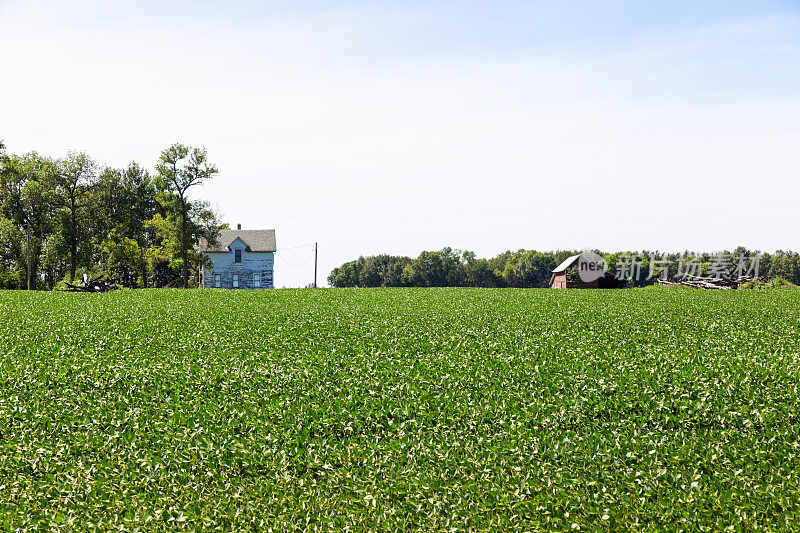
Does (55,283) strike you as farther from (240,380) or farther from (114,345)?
(240,380)

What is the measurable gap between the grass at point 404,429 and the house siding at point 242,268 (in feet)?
133

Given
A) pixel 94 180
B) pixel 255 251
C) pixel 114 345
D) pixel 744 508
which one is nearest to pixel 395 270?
pixel 255 251

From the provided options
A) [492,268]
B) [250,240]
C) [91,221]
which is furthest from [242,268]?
[492,268]

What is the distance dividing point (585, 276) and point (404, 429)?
150 feet

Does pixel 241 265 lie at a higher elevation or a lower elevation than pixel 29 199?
lower

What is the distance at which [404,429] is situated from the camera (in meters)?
Answer: 9.08

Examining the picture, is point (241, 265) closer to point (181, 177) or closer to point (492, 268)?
point (181, 177)

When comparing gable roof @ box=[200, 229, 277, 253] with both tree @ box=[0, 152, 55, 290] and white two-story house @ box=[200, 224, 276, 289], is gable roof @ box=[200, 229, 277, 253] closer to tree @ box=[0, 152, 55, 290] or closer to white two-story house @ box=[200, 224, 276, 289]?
white two-story house @ box=[200, 224, 276, 289]

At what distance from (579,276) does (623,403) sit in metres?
44.3

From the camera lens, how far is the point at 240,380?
37.2ft

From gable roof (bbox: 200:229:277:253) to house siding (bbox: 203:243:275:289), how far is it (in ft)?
1.74

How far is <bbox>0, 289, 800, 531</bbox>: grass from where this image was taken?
705cm

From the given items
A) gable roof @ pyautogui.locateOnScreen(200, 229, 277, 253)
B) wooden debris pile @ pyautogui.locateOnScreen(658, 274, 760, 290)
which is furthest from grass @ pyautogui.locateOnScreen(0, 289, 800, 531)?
gable roof @ pyautogui.locateOnScreen(200, 229, 277, 253)

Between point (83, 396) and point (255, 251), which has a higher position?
point (255, 251)
